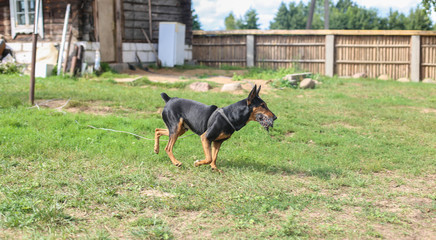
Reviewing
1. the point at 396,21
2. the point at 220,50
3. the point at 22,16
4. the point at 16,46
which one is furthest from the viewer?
the point at 396,21

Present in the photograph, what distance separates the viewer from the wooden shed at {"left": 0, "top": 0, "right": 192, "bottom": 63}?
16.1m

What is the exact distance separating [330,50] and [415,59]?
349 centimetres

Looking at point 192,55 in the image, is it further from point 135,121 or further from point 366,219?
point 366,219

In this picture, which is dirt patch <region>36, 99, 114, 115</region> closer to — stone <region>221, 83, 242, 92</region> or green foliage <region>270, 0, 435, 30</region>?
stone <region>221, 83, 242, 92</region>

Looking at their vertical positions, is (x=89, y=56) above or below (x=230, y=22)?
below

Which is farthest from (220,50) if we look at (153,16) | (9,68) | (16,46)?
(9,68)

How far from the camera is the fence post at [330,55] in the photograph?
1979 cm

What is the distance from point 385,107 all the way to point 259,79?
5.74 metres

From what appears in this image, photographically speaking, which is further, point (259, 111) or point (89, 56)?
point (89, 56)

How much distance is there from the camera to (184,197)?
4906mm

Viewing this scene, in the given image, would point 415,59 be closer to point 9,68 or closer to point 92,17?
point 92,17

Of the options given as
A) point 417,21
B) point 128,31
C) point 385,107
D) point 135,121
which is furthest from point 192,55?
point 417,21

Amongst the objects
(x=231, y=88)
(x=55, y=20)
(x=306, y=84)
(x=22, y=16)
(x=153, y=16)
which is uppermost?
(x=153, y=16)

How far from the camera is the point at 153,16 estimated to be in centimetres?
1966
